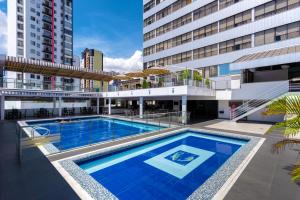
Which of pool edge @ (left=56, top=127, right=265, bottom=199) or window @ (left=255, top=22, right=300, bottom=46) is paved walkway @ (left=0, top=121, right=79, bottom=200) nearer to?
pool edge @ (left=56, top=127, right=265, bottom=199)

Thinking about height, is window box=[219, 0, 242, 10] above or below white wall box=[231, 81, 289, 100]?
above

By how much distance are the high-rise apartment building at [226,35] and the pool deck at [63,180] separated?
36.2 ft

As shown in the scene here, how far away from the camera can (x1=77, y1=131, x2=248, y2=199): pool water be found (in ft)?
19.7

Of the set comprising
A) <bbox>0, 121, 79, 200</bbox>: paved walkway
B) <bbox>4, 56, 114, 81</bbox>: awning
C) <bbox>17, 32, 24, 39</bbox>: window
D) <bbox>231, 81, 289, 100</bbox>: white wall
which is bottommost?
<bbox>0, 121, 79, 200</bbox>: paved walkway

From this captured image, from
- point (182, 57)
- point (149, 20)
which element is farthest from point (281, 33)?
point (149, 20)

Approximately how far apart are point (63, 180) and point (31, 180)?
97cm

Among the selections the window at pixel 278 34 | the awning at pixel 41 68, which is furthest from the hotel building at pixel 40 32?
the window at pixel 278 34

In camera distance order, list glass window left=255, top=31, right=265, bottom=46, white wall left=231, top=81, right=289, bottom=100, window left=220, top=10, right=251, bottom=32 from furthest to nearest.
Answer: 1. window left=220, top=10, right=251, bottom=32
2. glass window left=255, top=31, right=265, bottom=46
3. white wall left=231, top=81, right=289, bottom=100

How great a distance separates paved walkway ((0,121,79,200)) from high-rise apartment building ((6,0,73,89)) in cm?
3828

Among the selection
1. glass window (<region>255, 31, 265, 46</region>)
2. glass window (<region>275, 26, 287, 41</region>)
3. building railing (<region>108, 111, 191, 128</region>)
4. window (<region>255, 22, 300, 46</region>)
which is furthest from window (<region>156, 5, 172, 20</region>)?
building railing (<region>108, 111, 191, 128</region>)

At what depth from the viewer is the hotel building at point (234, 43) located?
16.8 meters

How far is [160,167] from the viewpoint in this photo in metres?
7.88

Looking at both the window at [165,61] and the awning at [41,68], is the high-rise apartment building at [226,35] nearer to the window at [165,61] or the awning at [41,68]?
the window at [165,61]

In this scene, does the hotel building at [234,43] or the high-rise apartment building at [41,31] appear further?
the high-rise apartment building at [41,31]
